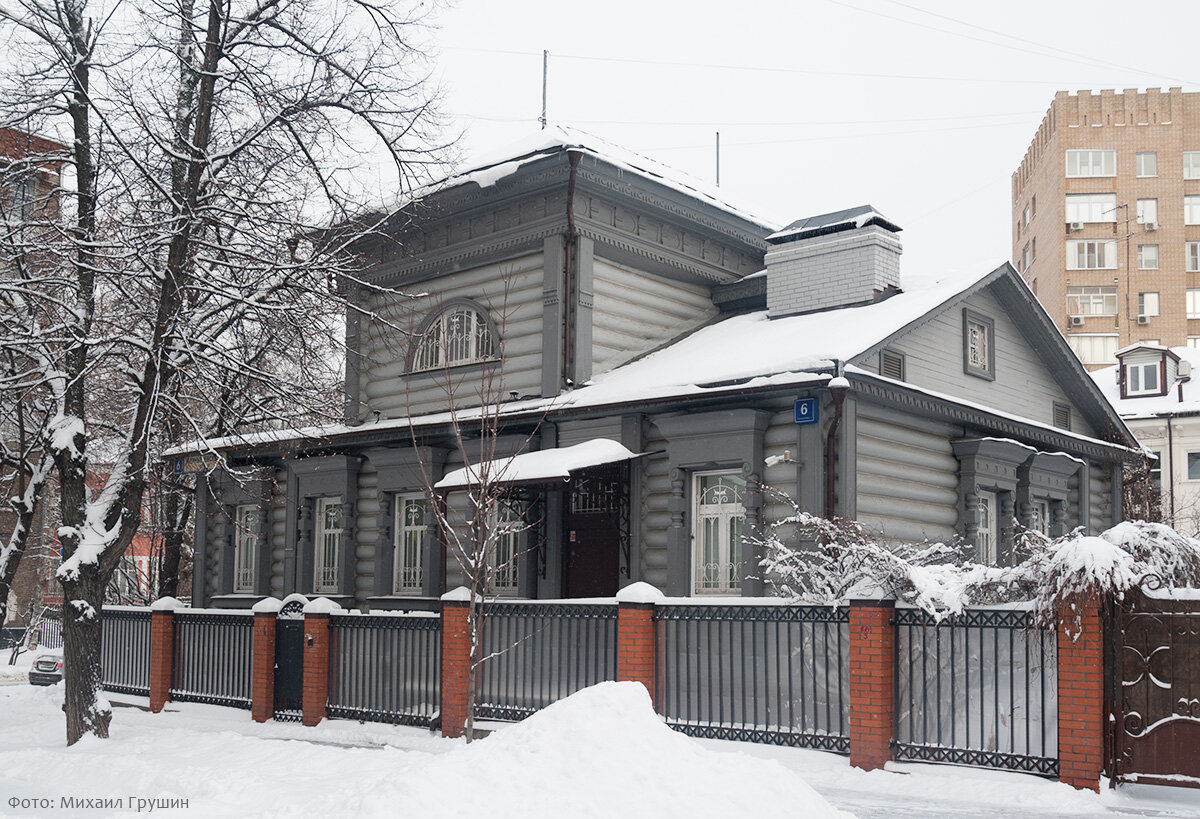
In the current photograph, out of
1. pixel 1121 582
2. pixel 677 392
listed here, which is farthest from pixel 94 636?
pixel 1121 582

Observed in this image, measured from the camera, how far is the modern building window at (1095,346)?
5962 centimetres

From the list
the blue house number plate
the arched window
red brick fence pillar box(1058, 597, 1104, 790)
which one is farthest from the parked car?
red brick fence pillar box(1058, 597, 1104, 790)

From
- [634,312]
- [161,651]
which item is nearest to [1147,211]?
[634,312]

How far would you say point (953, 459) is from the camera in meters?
16.3

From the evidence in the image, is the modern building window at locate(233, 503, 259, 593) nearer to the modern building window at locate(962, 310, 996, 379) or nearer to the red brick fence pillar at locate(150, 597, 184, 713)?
the red brick fence pillar at locate(150, 597, 184, 713)

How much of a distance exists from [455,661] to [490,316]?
21.1 ft

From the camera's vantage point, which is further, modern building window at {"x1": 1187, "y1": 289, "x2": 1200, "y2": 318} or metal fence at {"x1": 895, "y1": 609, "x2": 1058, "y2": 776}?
modern building window at {"x1": 1187, "y1": 289, "x2": 1200, "y2": 318}

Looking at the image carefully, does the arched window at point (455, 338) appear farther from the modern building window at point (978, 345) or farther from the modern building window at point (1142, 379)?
the modern building window at point (1142, 379)

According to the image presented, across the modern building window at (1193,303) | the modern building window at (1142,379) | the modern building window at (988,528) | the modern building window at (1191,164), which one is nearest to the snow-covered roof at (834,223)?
the modern building window at (988,528)

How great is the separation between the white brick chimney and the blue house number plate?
3427mm

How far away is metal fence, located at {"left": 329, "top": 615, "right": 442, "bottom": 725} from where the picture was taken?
13680mm

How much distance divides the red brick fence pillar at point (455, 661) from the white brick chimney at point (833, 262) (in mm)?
7068

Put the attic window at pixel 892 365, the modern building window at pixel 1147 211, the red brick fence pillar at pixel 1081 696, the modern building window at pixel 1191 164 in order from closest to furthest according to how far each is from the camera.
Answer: the red brick fence pillar at pixel 1081 696
the attic window at pixel 892 365
the modern building window at pixel 1191 164
the modern building window at pixel 1147 211

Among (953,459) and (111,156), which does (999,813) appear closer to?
(953,459)
